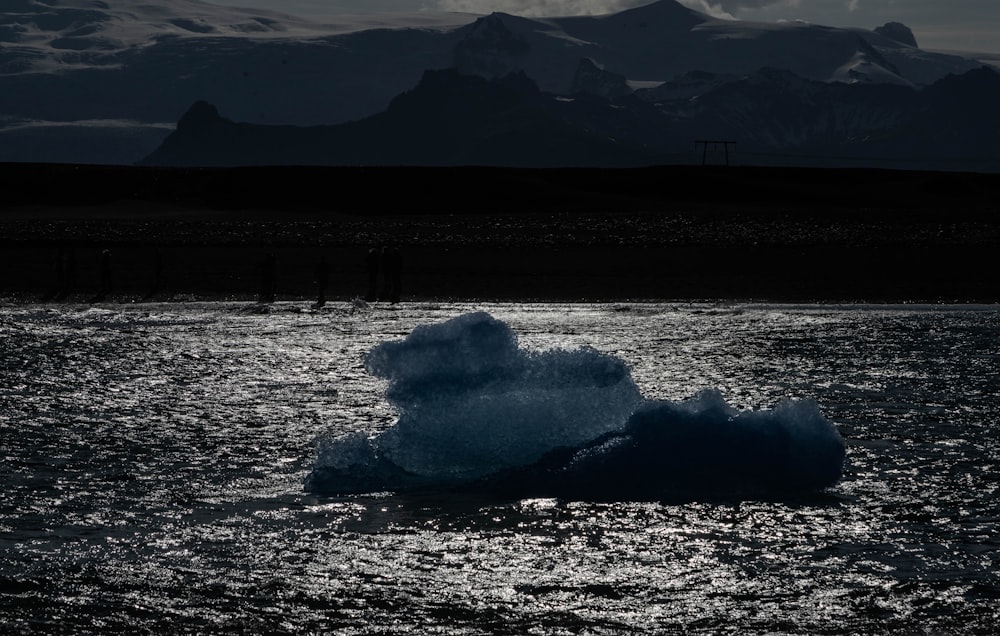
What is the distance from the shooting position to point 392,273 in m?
47.3

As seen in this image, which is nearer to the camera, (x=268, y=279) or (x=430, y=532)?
(x=430, y=532)

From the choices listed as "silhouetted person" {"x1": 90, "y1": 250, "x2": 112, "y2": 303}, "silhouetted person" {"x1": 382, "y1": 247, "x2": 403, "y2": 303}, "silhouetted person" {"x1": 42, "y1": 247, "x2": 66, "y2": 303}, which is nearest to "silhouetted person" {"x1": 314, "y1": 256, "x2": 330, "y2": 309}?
"silhouetted person" {"x1": 382, "y1": 247, "x2": 403, "y2": 303}

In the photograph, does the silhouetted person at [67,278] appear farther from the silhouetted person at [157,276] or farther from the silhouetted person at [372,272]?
the silhouetted person at [372,272]

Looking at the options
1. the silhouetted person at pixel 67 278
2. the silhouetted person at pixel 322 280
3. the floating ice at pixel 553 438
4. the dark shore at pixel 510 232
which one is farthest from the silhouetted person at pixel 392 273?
the floating ice at pixel 553 438

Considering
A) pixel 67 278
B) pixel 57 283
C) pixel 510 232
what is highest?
pixel 510 232

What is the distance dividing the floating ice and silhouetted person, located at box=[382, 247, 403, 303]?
87.8ft

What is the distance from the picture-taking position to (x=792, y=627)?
12.2 metres

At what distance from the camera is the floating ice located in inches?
692

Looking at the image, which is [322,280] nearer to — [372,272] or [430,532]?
[372,272]

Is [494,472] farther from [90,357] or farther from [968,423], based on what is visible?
[90,357]

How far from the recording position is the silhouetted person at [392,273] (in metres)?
46.9

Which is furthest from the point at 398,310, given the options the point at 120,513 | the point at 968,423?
the point at 120,513

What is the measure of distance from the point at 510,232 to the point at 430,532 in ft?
162

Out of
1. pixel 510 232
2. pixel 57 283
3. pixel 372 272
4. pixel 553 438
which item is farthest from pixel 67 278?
pixel 553 438
